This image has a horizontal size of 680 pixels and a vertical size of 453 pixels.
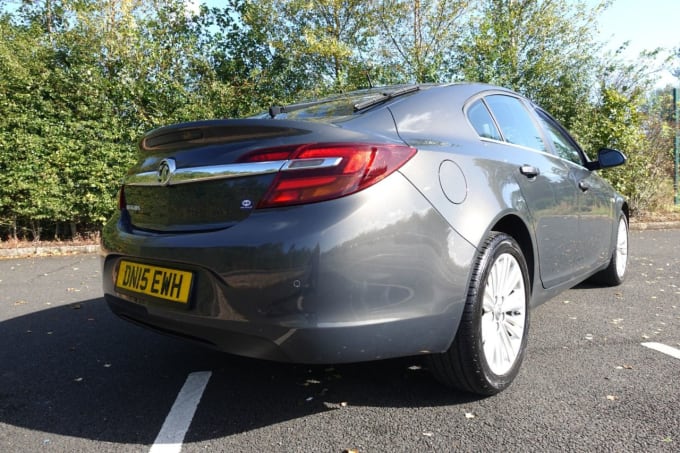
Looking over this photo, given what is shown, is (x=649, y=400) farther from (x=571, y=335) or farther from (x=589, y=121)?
(x=589, y=121)

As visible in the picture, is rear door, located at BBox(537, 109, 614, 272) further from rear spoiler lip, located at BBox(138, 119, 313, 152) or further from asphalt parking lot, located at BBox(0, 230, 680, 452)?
rear spoiler lip, located at BBox(138, 119, 313, 152)

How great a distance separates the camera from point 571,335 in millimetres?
3166

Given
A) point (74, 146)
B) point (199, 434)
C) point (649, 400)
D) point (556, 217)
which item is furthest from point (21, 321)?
point (74, 146)

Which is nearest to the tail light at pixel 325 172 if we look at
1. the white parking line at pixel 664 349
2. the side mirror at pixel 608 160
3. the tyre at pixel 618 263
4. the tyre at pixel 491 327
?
the tyre at pixel 491 327

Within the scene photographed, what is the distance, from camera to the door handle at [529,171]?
259 cm

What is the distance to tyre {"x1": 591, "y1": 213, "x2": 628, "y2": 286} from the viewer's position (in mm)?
4457

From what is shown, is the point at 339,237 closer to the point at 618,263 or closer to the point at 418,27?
the point at 618,263

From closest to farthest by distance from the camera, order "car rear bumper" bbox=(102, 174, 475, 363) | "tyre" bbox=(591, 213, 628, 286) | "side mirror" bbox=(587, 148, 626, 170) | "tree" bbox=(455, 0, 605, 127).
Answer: "car rear bumper" bbox=(102, 174, 475, 363)
"side mirror" bbox=(587, 148, 626, 170)
"tyre" bbox=(591, 213, 628, 286)
"tree" bbox=(455, 0, 605, 127)

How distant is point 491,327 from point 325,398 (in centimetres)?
81

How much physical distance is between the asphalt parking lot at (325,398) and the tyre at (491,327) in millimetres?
118

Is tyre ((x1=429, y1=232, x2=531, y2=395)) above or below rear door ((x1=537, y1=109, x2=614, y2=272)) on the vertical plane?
below

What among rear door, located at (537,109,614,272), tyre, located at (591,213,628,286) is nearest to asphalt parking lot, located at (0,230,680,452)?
rear door, located at (537,109,614,272)

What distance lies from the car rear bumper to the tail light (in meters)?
0.04

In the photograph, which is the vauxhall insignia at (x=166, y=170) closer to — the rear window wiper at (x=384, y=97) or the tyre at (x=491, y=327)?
the rear window wiper at (x=384, y=97)
